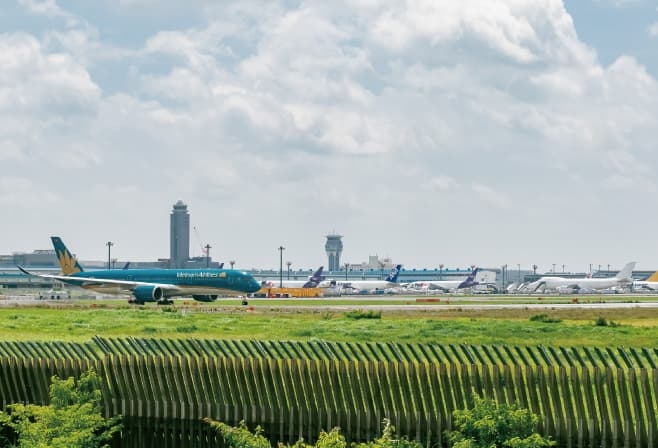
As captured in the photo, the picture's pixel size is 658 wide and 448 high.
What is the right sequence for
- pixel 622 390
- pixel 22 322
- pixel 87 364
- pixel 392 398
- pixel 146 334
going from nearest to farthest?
pixel 622 390, pixel 392 398, pixel 87 364, pixel 146 334, pixel 22 322

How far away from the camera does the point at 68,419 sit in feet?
52.3

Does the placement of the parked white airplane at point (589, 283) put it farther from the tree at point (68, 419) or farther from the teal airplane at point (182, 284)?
the tree at point (68, 419)

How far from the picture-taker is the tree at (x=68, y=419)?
1565 centimetres

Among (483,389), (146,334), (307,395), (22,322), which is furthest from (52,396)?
(22,322)

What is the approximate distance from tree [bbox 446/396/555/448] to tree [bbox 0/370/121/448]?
6.12 metres

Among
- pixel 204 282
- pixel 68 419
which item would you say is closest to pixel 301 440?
pixel 68 419

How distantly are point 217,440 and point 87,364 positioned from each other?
2.79m

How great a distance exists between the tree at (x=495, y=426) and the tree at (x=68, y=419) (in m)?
6.12

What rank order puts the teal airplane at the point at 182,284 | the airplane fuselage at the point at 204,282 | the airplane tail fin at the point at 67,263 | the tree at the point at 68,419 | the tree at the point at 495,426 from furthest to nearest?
the airplane tail fin at the point at 67,263
the airplane fuselage at the point at 204,282
the teal airplane at the point at 182,284
the tree at the point at 68,419
the tree at the point at 495,426

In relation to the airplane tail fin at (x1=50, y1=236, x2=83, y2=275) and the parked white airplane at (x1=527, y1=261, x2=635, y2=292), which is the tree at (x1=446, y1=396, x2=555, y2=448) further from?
the parked white airplane at (x1=527, y1=261, x2=635, y2=292)

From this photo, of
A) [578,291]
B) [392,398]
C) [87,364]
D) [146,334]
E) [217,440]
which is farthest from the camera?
[578,291]

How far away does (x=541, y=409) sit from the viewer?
518 inches

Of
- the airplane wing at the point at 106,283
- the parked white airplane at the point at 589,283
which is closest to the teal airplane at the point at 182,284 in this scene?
the airplane wing at the point at 106,283

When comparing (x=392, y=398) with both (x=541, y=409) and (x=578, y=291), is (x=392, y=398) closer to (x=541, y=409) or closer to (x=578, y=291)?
(x=541, y=409)
